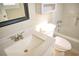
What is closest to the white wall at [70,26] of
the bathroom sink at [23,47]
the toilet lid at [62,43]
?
the toilet lid at [62,43]

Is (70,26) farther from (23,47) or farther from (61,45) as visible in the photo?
(23,47)

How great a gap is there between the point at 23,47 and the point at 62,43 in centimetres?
42

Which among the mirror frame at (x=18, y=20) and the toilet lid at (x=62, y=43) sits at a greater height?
the mirror frame at (x=18, y=20)

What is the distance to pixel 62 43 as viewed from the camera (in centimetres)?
86

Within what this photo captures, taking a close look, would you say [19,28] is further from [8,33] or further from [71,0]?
[71,0]

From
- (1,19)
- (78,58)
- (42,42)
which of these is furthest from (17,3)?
(78,58)

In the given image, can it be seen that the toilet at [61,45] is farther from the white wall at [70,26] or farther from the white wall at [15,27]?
the white wall at [15,27]

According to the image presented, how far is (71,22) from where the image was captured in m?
0.82

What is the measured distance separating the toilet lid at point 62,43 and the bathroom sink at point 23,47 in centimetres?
17

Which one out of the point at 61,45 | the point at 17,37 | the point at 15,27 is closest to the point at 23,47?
the point at 17,37

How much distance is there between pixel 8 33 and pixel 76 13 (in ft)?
2.22

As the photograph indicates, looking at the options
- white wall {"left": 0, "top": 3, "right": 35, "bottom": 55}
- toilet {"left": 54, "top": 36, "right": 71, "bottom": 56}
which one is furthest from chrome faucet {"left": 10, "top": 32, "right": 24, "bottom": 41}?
toilet {"left": 54, "top": 36, "right": 71, "bottom": 56}

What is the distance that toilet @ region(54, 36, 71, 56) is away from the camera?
0.84 m

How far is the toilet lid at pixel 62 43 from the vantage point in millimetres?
844
